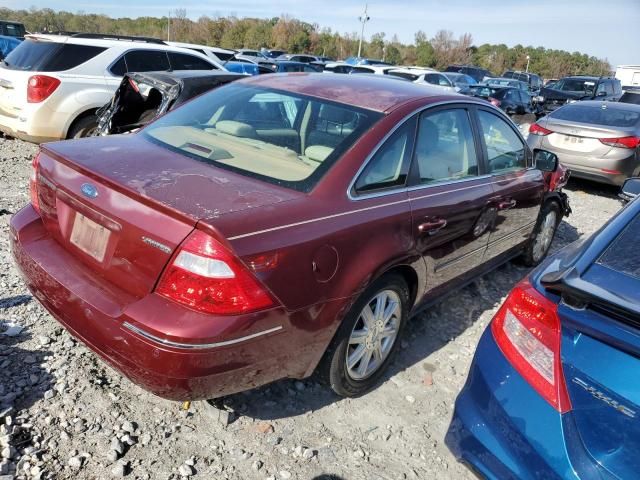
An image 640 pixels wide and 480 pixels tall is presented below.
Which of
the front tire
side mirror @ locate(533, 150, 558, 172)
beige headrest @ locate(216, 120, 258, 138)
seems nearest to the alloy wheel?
the front tire

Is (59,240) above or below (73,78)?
below

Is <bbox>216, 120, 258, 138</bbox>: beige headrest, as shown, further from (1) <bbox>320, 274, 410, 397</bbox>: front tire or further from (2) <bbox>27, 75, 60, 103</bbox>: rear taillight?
(2) <bbox>27, 75, 60, 103</bbox>: rear taillight

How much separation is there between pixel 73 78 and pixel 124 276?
552 cm

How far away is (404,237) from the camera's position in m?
2.74

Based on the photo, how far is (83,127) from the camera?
6.80 metres

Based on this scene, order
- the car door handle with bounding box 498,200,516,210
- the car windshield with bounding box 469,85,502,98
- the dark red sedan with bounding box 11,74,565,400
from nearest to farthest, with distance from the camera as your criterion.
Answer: the dark red sedan with bounding box 11,74,565,400
the car door handle with bounding box 498,200,516,210
the car windshield with bounding box 469,85,502,98

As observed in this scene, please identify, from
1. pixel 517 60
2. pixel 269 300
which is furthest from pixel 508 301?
pixel 517 60

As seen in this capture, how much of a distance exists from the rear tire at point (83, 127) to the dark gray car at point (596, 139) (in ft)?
23.6

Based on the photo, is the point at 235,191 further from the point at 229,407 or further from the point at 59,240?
the point at 229,407

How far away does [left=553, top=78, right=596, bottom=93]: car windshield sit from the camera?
19078 mm

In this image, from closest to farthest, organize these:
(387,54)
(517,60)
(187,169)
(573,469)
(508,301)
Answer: (573,469)
(508,301)
(187,169)
(387,54)
(517,60)

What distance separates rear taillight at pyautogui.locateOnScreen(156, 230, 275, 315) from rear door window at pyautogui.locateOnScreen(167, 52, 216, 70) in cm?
681

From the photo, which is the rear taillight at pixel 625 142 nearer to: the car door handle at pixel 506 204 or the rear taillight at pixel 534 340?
the car door handle at pixel 506 204

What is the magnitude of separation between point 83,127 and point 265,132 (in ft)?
15.7
